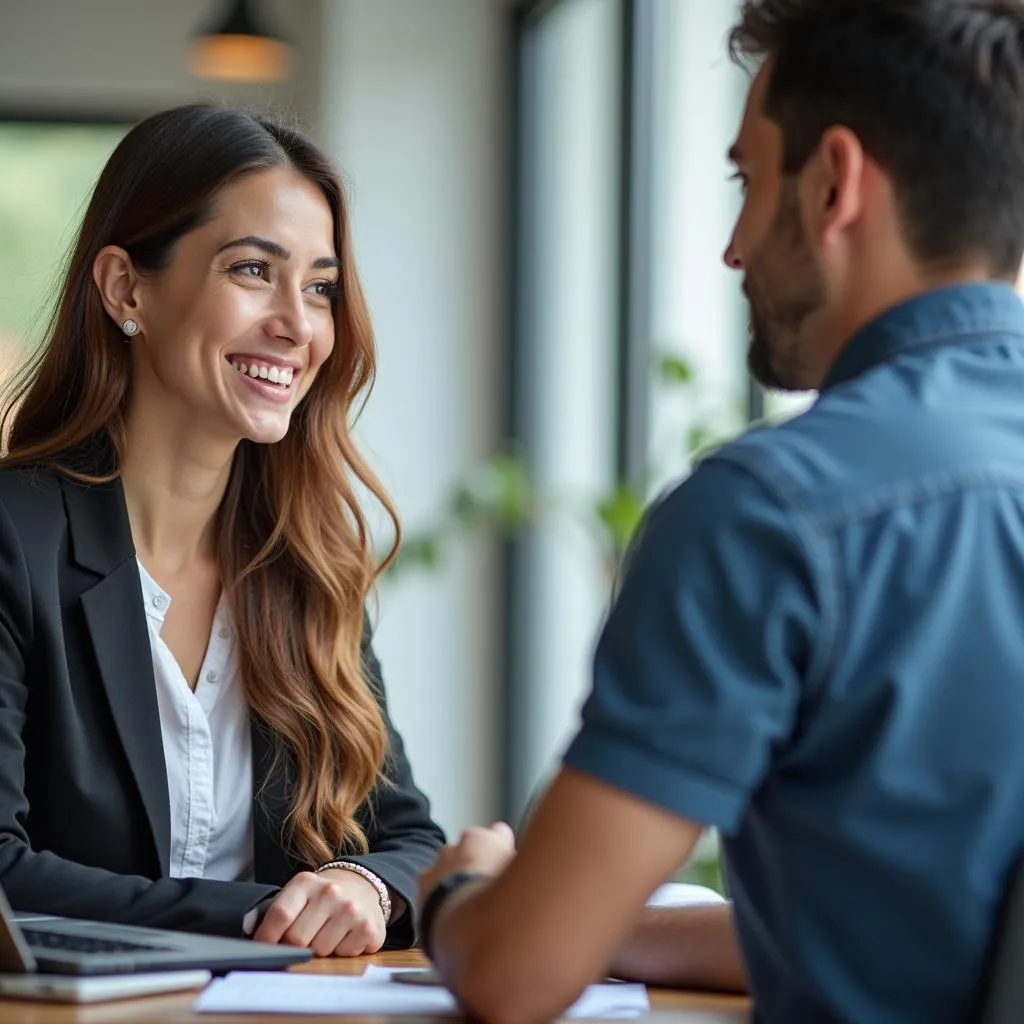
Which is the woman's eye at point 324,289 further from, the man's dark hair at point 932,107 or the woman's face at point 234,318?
the man's dark hair at point 932,107

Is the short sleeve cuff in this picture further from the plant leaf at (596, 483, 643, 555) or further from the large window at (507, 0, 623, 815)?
the large window at (507, 0, 623, 815)

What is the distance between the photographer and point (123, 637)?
215cm

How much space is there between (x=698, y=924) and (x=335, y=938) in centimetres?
43

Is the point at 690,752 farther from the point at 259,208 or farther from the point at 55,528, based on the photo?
the point at 259,208

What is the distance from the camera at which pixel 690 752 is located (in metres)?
1.13

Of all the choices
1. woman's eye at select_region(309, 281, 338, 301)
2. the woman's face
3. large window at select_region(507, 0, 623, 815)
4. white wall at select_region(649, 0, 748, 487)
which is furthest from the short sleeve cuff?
large window at select_region(507, 0, 623, 815)

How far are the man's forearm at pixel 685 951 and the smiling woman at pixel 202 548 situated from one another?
1.55 feet

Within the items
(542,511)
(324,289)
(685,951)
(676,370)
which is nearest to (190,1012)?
(685,951)

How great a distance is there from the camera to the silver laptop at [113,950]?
143 centimetres

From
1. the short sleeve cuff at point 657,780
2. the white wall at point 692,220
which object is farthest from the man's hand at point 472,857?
the white wall at point 692,220

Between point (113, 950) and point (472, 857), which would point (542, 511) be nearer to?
point (113, 950)

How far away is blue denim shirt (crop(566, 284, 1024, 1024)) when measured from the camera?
3.70 feet

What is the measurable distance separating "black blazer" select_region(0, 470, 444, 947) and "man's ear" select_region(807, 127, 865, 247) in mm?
1035

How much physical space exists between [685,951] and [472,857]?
330mm
